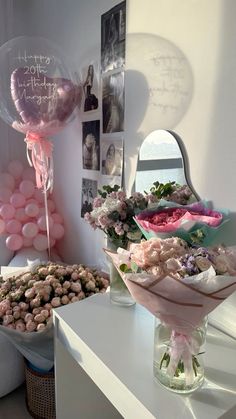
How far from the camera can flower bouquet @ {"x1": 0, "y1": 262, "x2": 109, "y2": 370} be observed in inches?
48.9

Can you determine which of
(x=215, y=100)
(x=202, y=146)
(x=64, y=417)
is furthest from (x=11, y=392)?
(x=215, y=100)

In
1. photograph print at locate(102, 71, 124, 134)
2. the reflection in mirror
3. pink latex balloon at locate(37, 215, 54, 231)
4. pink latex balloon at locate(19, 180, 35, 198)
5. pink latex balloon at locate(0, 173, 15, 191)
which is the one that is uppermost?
photograph print at locate(102, 71, 124, 134)

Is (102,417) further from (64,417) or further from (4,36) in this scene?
(4,36)

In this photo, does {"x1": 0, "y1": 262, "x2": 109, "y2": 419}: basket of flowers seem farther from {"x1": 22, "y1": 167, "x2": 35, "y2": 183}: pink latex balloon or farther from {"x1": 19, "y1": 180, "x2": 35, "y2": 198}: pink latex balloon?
{"x1": 22, "y1": 167, "x2": 35, "y2": 183}: pink latex balloon

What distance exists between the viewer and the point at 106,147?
1587mm

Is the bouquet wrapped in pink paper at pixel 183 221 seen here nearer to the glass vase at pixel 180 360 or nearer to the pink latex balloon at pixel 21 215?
the glass vase at pixel 180 360

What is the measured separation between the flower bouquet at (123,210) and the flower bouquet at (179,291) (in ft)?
0.74

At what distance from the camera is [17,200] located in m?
1.92

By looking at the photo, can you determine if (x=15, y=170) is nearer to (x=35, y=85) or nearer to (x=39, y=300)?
(x=35, y=85)

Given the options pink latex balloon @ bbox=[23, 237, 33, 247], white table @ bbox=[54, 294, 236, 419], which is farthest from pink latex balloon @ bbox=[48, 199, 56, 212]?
white table @ bbox=[54, 294, 236, 419]

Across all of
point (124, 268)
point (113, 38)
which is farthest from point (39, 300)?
point (113, 38)

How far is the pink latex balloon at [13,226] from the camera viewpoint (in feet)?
6.20

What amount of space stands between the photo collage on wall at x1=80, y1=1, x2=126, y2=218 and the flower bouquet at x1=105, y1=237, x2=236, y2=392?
2.80 feet

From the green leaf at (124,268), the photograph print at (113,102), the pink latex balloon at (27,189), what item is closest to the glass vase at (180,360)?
the green leaf at (124,268)
